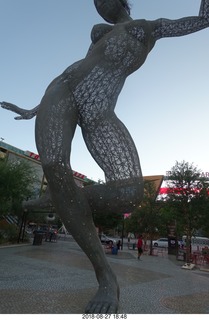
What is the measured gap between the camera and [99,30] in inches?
138

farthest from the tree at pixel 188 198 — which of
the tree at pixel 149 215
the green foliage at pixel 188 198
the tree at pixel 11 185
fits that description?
the tree at pixel 11 185

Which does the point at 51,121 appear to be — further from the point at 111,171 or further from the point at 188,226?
the point at 188,226

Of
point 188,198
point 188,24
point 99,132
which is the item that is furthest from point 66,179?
point 188,198

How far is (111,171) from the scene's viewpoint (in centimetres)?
279

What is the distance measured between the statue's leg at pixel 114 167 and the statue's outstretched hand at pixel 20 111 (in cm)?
124

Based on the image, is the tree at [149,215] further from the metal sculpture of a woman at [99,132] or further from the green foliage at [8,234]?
the metal sculpture of a woman at [99,132]

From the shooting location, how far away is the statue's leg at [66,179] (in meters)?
2.77

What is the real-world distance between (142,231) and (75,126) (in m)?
21.1

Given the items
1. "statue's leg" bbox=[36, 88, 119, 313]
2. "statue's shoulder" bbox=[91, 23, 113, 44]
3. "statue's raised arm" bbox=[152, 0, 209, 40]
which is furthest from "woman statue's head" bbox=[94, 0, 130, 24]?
"statue's leg" bbox=[36, 88, 119, 313]

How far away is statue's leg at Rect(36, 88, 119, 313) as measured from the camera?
2.77m

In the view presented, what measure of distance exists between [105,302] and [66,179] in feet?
4.16

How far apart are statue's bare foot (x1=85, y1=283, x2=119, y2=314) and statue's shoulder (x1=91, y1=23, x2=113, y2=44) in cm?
287

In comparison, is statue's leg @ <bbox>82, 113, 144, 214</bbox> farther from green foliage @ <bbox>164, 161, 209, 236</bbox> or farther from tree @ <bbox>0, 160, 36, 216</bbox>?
green foliage @ <bbox>164, 161, 209, 236</bbox>

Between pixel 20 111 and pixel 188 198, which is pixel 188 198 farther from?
pixel 20 111
